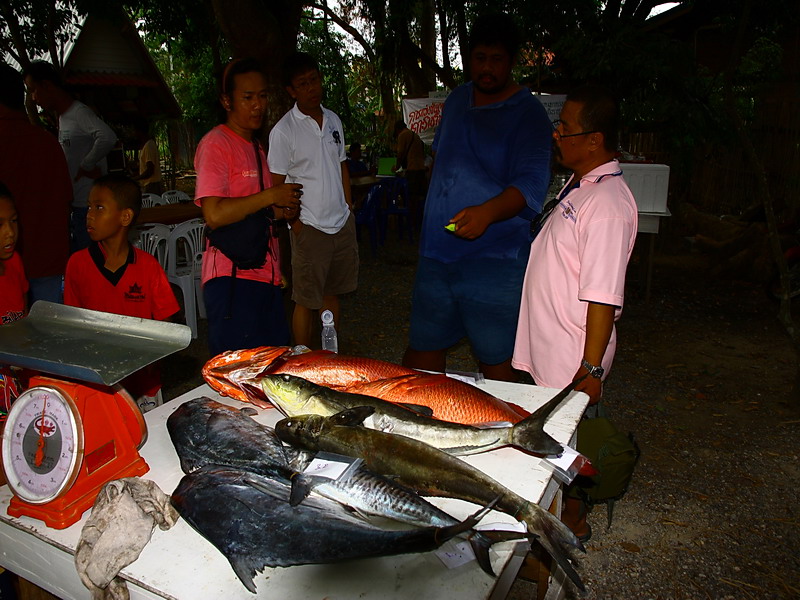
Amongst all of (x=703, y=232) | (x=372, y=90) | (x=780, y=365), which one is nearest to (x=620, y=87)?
(x=703, y=232)

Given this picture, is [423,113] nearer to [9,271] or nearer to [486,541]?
[9,271]

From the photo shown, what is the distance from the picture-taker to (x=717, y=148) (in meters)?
10.2

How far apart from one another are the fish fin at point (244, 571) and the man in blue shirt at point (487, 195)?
1766mm

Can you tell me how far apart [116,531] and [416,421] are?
0.77 meters

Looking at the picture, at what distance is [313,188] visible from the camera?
13.0 feet

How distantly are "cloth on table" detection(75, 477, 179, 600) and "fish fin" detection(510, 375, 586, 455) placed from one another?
34.6 inches

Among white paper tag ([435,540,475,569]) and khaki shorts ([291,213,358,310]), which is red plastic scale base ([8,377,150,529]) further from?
khaki shorts ([291,213,358,310])

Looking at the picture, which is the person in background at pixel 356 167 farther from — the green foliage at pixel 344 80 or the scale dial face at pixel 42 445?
the scale dial face at pixel 42 445

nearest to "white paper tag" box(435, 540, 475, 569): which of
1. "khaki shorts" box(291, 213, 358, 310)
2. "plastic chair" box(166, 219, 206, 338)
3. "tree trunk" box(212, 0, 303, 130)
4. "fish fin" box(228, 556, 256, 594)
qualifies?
"fish fin" box(228, 556, 256, 594)

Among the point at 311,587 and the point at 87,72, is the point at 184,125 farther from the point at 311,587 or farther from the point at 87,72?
the point at 311,587

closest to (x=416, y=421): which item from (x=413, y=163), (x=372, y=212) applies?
(x=372, y=212)

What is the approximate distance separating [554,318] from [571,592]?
42.5 inches

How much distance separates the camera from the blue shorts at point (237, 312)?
9.40 ft

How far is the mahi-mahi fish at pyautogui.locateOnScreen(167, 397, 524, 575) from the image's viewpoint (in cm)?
133
